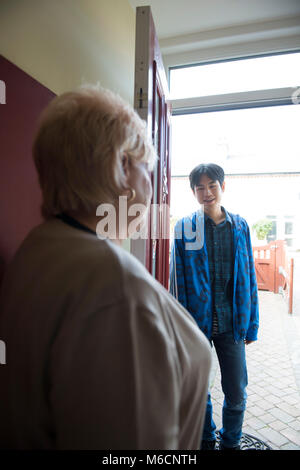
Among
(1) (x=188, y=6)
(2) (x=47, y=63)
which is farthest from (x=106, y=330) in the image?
(1) (x=188, y=6)

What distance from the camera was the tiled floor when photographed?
220cm

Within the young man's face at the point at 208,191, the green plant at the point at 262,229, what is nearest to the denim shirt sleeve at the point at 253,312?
the young man's face at the point at 208,191

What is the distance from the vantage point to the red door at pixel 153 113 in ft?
4.83

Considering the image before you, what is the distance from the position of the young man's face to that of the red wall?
3.46 feet

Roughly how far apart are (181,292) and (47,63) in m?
1.35

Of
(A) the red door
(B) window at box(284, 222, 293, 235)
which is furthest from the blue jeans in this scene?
(B) window at box(284, 222, 293, 235)

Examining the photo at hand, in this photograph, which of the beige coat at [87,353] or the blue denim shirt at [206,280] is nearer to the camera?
the beige coat at [87,353]

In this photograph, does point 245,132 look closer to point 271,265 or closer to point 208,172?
point 271,265

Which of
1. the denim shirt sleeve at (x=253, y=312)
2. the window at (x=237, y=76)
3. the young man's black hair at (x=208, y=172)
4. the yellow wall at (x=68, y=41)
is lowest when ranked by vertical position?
the denim shirt sleeve at (x=253, y=312)

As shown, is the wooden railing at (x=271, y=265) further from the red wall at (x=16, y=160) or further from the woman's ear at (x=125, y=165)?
the woman's ear at (x=125, y=165)

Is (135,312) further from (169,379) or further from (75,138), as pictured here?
(75,138)

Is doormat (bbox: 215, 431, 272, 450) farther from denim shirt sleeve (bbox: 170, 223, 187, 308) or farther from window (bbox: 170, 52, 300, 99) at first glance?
window (bbox: 170, 52, 300, 99)

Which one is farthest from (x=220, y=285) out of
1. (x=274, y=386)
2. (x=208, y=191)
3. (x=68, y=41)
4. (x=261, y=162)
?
(x=261, y=162)

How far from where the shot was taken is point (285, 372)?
3.31 metres
